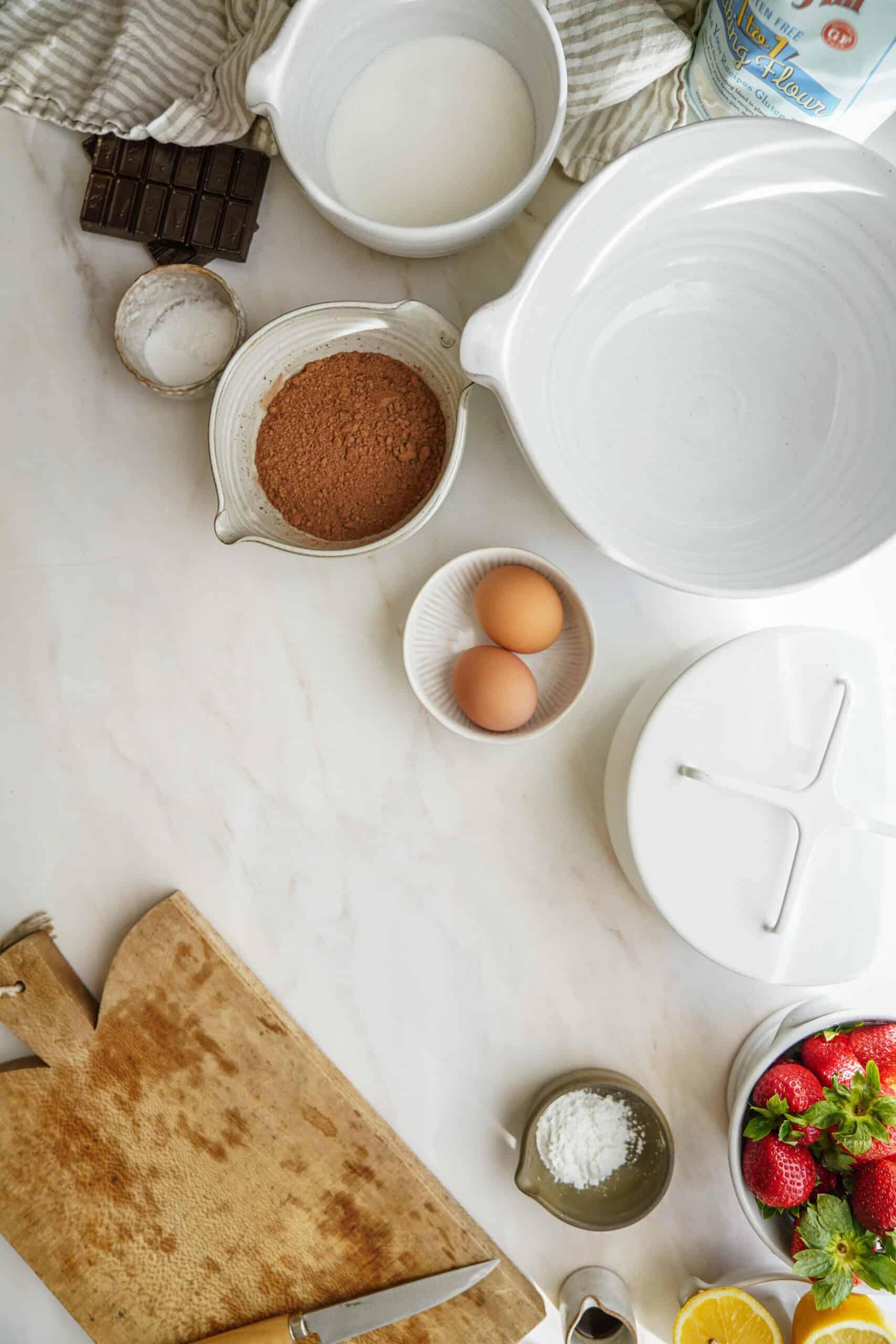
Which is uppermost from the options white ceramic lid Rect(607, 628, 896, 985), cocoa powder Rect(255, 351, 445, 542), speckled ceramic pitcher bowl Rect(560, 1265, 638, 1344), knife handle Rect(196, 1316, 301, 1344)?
cocoa powder Rect(255, 351, 445, 542)

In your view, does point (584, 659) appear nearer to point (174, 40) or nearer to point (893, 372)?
point (893, 372)

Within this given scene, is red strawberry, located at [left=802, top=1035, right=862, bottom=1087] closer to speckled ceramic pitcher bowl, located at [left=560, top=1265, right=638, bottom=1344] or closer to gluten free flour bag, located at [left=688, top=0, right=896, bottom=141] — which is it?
speckled ceramic pitcher bowl, located at [left=560, top=1265, right=638, bottom=1344]

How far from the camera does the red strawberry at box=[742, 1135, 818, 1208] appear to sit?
0.67 m

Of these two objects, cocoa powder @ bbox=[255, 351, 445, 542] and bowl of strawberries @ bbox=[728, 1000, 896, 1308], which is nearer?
bowl of strawberries @ bbox=[728, 1000, 896, 1308]

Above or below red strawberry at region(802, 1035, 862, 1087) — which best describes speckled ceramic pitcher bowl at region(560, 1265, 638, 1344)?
below

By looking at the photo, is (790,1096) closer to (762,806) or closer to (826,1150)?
(826,1150)

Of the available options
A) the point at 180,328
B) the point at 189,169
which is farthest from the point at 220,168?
the point at 180,328

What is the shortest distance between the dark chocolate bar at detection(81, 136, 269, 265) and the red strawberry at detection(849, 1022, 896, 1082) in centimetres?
82

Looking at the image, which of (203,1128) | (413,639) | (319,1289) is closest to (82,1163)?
(203,1128)

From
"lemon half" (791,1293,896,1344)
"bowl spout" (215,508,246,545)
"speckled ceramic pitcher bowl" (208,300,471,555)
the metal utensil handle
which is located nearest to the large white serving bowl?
"speckled ceramic pitcher bowl" (208,300,471,555)

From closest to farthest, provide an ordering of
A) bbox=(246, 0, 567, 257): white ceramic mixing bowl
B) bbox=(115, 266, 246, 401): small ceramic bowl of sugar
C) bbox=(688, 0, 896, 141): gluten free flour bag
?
bbox=(688, 0, 896, 141): gluten free flour bag, bbox=(246, 0, 567, 257): white ceramic mixing bowl, bbox=(115, 266, 246, 401): small ceramic bowl of sugar

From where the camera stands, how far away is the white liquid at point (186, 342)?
2.62 feet

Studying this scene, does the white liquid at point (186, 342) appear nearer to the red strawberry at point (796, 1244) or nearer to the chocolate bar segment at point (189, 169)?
the chocolate bar segment at point (189, 169)

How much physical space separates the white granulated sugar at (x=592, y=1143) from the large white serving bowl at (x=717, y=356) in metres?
0.45
